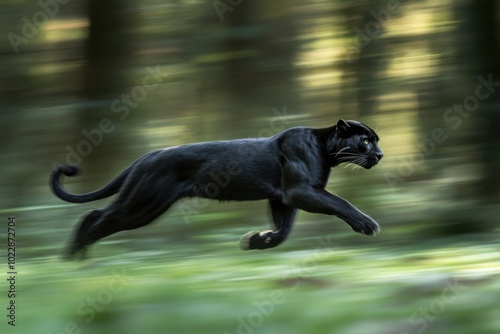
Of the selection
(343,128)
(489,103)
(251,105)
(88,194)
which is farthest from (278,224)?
(251,105)

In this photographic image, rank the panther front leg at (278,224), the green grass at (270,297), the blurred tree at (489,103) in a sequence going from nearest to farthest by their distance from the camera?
the green grass at (270,297) → the panther front leg at (278,224) → the blurred tree at (489,103)

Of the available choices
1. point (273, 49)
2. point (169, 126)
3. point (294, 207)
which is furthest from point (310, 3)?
point (294, 207)

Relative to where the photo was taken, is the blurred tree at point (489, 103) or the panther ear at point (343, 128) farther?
the blurred tree at point (489, 103)

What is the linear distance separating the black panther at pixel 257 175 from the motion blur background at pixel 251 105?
137cm

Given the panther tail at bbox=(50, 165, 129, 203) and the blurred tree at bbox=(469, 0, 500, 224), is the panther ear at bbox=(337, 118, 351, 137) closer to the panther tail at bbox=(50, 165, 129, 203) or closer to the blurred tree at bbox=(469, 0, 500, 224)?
the panther tail at bbox=(50, 165, 129, 203)

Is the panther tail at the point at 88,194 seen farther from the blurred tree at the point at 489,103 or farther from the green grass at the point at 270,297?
the blurred tree at the point at 489,103

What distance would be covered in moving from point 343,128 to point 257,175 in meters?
0.50

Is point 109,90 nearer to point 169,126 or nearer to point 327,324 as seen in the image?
point 169,126

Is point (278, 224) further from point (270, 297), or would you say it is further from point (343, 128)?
point (343, 128)

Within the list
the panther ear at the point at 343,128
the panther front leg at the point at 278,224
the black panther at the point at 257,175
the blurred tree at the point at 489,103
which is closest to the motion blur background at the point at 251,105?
the blurred tree at the point at 489,103

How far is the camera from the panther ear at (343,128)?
455 cm

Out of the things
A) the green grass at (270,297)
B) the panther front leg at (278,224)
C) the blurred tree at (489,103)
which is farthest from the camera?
the blurred tree at (489,103)

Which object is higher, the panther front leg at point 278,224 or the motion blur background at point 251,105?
the panther front leg at point 278,224

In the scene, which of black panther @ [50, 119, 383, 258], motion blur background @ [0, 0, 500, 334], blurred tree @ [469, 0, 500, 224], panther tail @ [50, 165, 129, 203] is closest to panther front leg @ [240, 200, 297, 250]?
black panther @ [50, 119, 383, 258]
